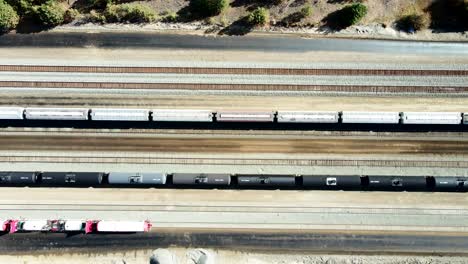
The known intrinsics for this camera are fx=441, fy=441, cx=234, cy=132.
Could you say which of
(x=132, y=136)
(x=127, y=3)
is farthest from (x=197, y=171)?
(x=127, y=3)

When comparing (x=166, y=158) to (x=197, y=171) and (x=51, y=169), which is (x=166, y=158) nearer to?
(x=197, y=171)

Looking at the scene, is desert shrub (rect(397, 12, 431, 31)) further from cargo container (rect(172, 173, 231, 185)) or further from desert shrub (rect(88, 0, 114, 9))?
desert shrub (rect(88, 0, 114, 9))

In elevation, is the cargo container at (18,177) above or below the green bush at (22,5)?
below

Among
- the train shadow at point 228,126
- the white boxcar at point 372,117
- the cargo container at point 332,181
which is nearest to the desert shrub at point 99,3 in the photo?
the train shadow at point 228,126

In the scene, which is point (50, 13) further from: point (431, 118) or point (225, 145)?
point (431, 118)

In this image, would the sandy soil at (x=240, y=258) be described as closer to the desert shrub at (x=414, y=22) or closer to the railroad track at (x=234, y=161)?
the railroad track at (x=234, y=161)

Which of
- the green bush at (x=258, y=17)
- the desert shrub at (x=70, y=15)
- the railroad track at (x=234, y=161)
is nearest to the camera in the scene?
the railroad track at (x=234, y=161)

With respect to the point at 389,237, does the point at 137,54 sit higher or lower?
higher
